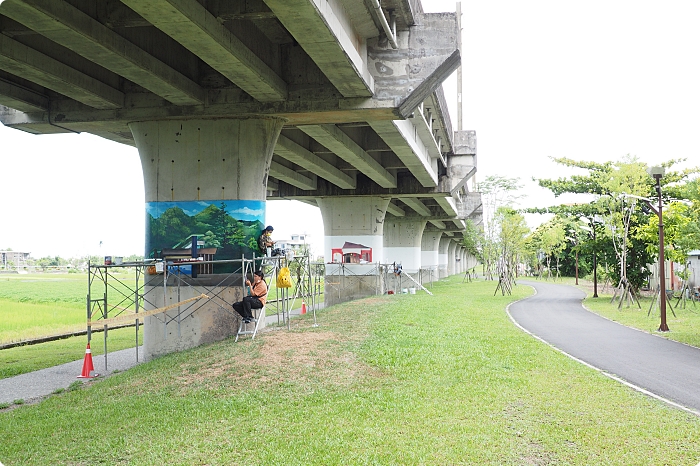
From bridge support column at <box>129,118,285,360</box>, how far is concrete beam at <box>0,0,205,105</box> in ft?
4.00

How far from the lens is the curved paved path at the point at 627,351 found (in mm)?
10758

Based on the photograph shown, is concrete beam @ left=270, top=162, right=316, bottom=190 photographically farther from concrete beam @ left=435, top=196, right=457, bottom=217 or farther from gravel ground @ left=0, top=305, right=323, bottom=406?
gravel ground @ left=0, top=305, right=323, bottom=406

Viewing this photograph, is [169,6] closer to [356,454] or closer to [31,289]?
[356,454]

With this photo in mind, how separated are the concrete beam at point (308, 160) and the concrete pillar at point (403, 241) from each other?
23.3 m

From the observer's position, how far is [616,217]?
2988 centimetres

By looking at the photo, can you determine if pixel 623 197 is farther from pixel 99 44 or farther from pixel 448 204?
pixel 99 44

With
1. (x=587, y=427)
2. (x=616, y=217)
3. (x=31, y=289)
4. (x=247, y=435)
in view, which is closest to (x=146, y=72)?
(x=247, y=435)

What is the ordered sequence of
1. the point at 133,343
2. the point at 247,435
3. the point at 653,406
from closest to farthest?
the point at 247,435
the point at 653,406
the point at 133,343

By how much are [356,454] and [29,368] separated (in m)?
11.8

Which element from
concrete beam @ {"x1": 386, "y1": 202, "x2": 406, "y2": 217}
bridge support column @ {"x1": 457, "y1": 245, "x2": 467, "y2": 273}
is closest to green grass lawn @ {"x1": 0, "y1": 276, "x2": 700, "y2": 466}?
concrete beam @ {"x1": 386, "y1": 202, "x2": 406, "y2": 217}

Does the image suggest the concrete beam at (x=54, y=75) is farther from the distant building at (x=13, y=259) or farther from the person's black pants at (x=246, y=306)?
the distant building at (x=13, y=259)

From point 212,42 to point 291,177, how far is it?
59.0ft

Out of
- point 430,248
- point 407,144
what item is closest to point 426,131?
point 407,144

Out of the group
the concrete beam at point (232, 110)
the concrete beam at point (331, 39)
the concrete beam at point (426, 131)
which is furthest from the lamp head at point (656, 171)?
the concrete beam at point (331, 39)
